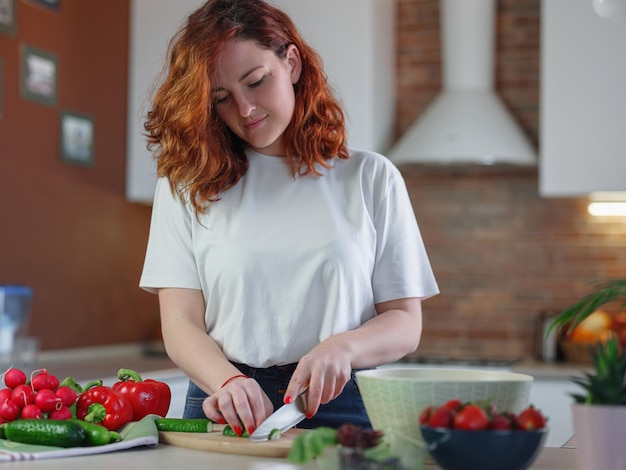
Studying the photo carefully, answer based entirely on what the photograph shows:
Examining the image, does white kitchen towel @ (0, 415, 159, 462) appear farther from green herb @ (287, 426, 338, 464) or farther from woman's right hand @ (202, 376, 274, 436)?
green herb @ (287, 426, 338, 464)

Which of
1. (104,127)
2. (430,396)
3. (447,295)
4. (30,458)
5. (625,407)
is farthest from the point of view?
(447,295)

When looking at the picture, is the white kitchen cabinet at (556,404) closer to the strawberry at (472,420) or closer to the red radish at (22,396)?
the red radish at (22,396)

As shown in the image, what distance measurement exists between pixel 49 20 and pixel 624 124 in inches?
79.3

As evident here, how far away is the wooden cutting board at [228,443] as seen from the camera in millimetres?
1314

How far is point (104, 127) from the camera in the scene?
3736mm

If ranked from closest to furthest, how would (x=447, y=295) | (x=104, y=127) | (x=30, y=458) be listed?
(x=30, y=458)
(x=104, y=127)
(x=447, y=295)

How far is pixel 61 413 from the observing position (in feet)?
4.72

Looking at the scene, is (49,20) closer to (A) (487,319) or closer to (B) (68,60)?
(B) (68,60)

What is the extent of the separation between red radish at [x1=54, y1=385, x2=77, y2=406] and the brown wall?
1826mm

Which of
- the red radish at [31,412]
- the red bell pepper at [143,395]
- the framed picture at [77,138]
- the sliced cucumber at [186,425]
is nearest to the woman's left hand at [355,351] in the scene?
the sliced cucumber at [186,425]

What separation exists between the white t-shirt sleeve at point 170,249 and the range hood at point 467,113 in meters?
1.97

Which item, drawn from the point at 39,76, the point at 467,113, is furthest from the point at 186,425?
the point at 467,113

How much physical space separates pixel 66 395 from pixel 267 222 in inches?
18.6

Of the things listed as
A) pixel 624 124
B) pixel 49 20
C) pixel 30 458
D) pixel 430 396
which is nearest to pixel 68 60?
pixel 49 20
